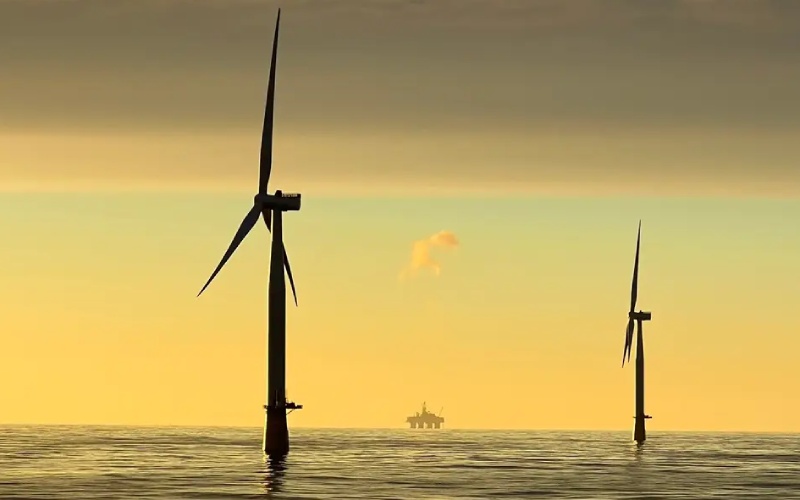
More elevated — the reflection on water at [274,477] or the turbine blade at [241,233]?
the turbine blade at [241,233]

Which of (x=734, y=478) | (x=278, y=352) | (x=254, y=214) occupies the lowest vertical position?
(x=734, y=478)

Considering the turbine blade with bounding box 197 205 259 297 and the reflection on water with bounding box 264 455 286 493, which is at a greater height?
the turbine blade with bounding box 197 205 259 297

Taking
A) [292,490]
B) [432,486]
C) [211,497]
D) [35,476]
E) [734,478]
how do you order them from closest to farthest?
[211,497]
[292,490]
[432,486]
[35,476]
[734,478]

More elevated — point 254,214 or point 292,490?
point 254,214

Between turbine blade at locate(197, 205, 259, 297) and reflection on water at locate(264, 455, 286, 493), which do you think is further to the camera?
turbine blade at locate(197, 205, 259, 297)

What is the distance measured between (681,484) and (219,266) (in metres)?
52.4

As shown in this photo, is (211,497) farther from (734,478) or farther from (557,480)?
(734,478)

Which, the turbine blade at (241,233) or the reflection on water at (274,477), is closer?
the reflection on water at (274,477)

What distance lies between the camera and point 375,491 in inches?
5901

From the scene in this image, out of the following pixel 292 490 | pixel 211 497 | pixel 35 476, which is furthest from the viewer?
pixel 35 476

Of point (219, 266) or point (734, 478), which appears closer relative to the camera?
point (219, 266)

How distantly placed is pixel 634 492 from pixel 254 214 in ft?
213

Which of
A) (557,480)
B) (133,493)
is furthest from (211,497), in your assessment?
(557,480)

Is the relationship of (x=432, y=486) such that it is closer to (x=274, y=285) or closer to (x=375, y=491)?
(x=375, y=491)
